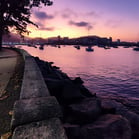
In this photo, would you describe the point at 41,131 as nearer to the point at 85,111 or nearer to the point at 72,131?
the point at 72,131

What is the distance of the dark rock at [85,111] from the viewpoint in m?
4.16

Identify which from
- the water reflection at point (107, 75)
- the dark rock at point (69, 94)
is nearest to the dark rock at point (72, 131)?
the dark rock at point (69, 94)

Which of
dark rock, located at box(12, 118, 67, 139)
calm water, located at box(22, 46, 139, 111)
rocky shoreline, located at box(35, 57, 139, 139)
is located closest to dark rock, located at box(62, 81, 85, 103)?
rocky shoreline, located at box(35, 57, 139, 139)

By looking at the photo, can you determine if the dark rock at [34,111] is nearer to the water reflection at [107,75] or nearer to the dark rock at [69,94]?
the dark rock at [69,94]

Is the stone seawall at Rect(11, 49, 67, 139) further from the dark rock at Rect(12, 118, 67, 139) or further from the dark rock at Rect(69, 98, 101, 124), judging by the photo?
the dark rock at Rect(69, 98, 101, 124)

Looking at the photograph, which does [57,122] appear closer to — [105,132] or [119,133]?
[105,132]

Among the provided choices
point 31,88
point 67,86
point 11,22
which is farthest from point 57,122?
point 11,22

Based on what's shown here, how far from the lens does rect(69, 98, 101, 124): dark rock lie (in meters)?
→ 4.16

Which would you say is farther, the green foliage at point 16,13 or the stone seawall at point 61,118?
the green foliage at point 16,13

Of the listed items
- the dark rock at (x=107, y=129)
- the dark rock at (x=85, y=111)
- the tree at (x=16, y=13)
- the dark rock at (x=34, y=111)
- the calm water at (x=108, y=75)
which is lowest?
the calm water at (x=108, y=75)

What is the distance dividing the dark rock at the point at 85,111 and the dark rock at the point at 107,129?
233mm

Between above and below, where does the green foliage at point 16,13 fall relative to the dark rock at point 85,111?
above

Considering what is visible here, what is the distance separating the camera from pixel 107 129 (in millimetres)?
3715

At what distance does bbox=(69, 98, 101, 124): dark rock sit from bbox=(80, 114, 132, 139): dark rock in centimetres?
23
